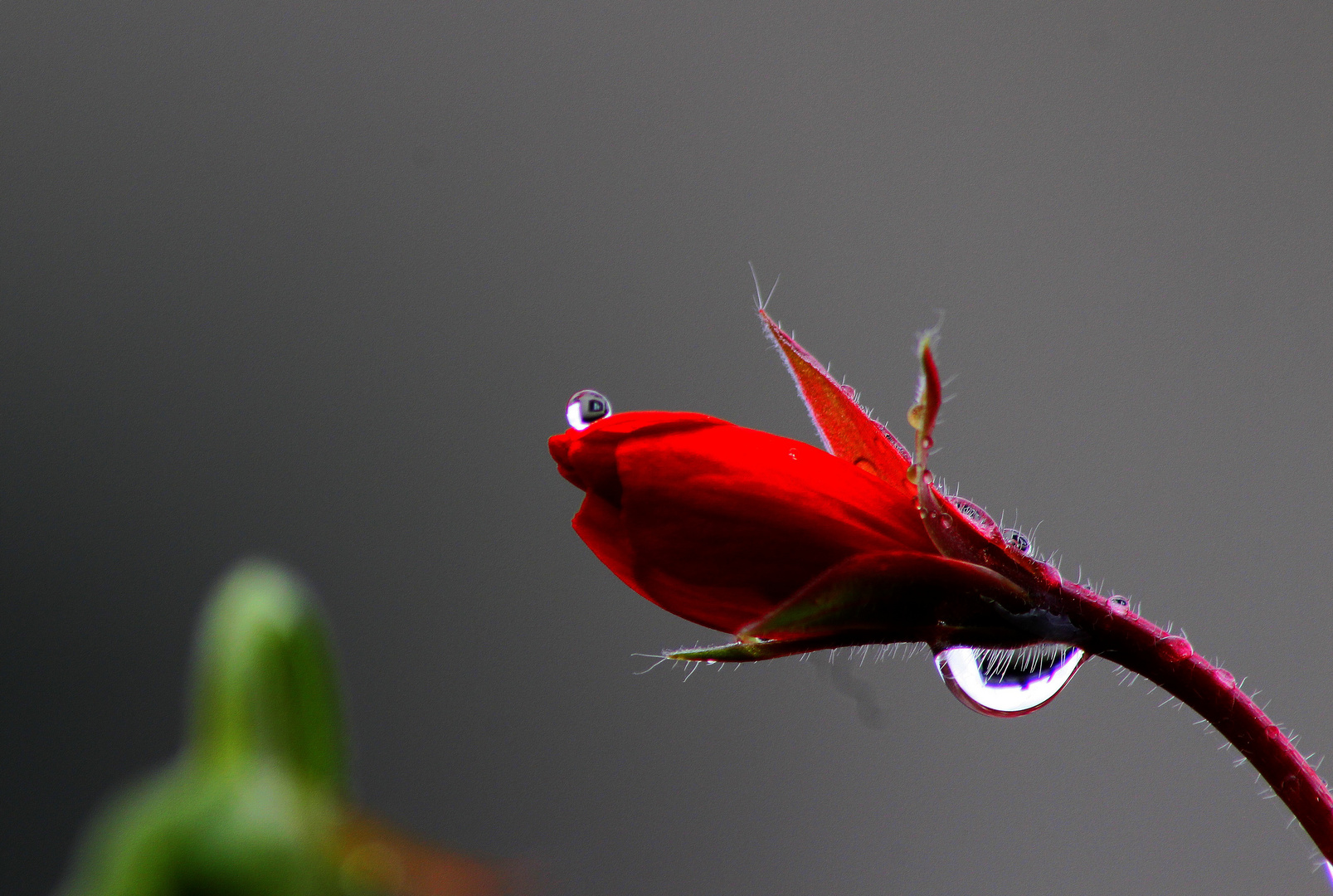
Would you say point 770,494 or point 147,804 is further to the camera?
point 770,494

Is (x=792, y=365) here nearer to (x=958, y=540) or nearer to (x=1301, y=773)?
(x=958, y=540)

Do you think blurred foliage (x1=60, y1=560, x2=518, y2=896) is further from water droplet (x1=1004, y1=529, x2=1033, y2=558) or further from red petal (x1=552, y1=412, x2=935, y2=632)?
water droplet (x1=1004, y1=529, x2=1033, y2=558)

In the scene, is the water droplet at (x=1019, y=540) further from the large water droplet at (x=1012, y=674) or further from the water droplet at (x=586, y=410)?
the water droplet at (x=586, y=410)

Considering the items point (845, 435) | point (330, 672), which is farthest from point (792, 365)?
point (330, 672)

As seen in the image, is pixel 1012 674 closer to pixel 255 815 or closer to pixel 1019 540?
pixel 1019 540

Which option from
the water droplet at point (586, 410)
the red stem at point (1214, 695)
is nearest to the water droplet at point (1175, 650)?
the red stem at point (1214, 695)

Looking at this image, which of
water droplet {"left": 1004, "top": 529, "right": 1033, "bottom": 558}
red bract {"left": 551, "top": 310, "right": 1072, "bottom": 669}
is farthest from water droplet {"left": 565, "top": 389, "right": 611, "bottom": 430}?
water droplet {"left": 1004, "top": 529, "right": 1033, "bottom": 558}

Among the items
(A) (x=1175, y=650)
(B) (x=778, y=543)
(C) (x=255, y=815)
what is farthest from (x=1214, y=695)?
(C) (x=255, y=815)
